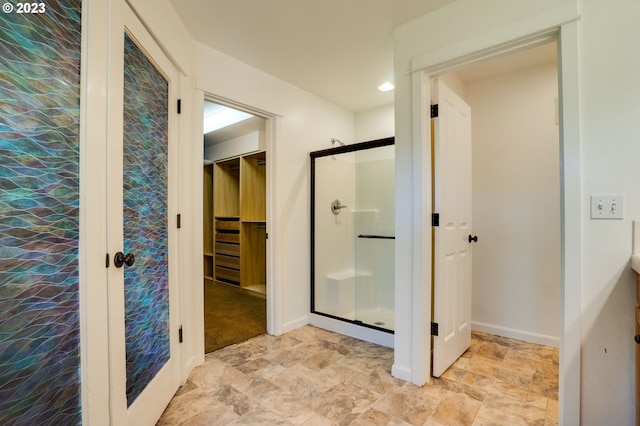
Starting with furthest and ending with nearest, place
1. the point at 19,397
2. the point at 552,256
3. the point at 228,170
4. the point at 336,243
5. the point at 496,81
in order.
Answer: the point at 228,170 → the point at 336,243 → the point at 496,81 → the point at 552,256 → the point at 19,397

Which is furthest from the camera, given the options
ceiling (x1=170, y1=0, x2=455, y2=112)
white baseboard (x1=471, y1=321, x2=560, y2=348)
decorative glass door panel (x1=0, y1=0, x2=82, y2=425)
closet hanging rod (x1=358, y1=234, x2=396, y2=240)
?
closet hanging rod (x1=358, y1=234, x2=396, y2=240)

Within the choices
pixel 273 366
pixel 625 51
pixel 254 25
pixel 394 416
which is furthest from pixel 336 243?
pixel 625 51

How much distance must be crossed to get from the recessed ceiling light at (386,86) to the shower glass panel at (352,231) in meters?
0.64

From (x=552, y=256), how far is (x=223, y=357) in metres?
2.81

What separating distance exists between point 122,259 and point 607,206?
2142 mm

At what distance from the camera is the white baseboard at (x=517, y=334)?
245 cm

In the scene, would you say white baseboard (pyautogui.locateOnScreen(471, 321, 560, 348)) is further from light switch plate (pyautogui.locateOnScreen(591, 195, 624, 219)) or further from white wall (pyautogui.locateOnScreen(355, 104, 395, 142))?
white wall (pyautogui.locateOnScreen(355, 104, 395, 142))

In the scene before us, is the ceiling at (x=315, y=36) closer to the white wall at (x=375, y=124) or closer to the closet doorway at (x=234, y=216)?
the white wall at (x=375, y=124)

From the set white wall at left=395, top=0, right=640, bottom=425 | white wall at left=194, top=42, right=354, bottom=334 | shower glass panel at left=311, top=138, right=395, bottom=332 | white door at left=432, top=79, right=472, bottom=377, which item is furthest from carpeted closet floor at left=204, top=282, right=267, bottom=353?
white wall at left=395, top=0, right=640, bottom=425

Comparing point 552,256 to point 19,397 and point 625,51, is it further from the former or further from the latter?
point 19,397

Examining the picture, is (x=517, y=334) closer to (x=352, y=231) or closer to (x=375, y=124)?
(x=352, y=231)

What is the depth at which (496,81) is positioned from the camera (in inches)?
107

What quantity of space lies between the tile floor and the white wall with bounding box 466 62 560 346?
0.30 m

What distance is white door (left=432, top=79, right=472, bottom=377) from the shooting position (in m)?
1.96
